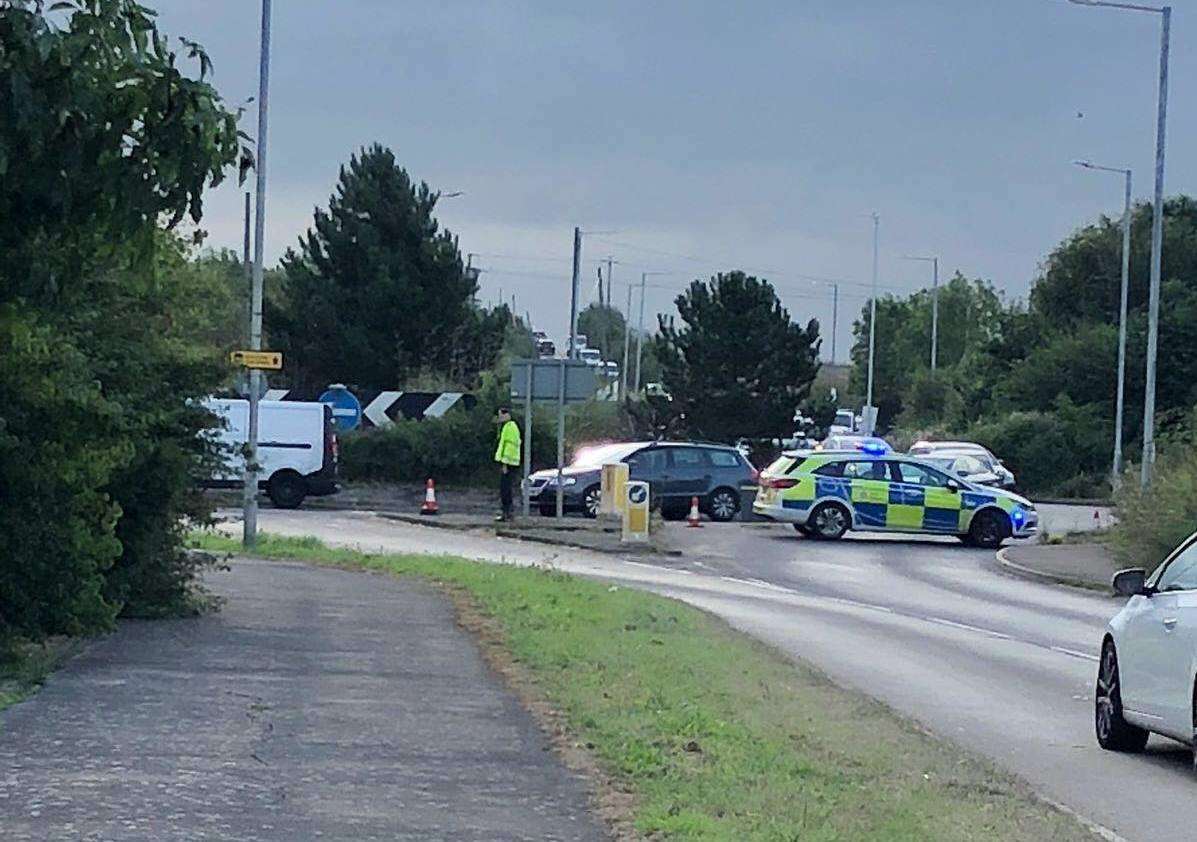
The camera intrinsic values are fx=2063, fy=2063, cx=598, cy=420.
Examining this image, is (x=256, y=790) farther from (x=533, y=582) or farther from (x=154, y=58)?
(x=533, y=582)

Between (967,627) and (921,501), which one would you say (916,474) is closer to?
(921,501)

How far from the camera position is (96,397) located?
1387 cm

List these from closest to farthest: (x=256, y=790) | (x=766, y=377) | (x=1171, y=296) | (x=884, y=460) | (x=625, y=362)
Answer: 1. (x=256, y=790)
2. (x=884, y=460)
3. (x=766, y=377)
4. (x=1171, y=296)
5. (x=625, y=362)

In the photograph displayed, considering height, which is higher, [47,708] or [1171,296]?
[1171,296]

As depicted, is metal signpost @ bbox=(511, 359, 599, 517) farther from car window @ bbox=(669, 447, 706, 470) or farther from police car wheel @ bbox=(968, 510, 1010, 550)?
police car wheel @ bbox=(968, 510, 1010, 550)

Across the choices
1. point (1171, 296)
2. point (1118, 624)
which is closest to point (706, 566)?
point (1118, 624)

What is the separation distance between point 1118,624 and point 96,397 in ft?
22.6

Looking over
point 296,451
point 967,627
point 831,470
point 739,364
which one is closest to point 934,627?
point 967,627

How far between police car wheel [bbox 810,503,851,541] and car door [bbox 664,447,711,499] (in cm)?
414

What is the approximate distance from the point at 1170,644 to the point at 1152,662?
28cm

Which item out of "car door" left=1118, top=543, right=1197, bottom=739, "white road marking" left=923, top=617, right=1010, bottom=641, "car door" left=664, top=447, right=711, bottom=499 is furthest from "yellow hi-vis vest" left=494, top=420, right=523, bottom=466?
"car door" left=1118, top=543, right=1197, bottom=739

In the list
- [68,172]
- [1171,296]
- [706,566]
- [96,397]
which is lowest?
[706,566]

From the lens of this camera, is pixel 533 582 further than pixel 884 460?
No

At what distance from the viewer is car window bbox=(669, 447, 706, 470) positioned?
40688 millimetres
